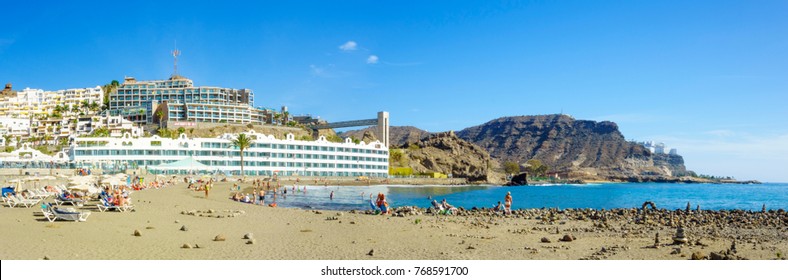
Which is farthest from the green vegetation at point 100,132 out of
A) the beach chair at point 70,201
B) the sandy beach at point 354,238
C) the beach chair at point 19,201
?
the sandy beach at point 354,238

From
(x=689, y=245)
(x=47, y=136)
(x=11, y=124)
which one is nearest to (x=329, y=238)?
(x=689, y=245)

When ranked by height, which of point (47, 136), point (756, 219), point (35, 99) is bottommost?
point (756, 219)

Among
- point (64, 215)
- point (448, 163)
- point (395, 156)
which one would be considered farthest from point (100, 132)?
point (64, 215)

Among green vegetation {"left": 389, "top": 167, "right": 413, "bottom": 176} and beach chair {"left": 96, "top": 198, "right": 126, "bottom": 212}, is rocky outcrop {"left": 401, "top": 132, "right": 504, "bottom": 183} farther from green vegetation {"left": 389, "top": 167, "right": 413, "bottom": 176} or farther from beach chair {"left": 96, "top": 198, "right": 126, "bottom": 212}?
beach chair {"left": 96, "top": 198, "right": 126, "bottom": 212}

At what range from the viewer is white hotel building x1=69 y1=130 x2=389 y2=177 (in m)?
98.4

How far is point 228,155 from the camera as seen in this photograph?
Result: 109938mm

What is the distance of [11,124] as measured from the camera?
152 m

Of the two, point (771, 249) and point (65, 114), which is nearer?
point (771, 249)

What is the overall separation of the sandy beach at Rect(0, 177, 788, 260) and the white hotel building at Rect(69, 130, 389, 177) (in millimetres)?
60344

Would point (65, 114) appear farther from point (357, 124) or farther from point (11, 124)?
point (357, 124)

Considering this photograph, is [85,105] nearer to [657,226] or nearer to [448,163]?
[448,163]

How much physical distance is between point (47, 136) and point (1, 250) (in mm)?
141682

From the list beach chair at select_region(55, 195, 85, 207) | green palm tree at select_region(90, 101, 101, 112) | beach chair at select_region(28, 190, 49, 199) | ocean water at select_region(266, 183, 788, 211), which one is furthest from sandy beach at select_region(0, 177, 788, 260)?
green palm tree at select_region(90, 101, 101, 112)

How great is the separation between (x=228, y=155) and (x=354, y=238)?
305 ft
